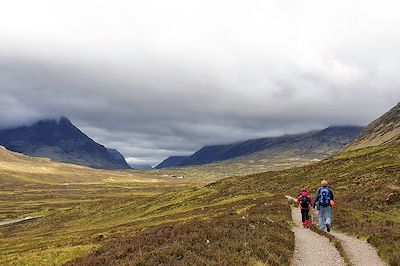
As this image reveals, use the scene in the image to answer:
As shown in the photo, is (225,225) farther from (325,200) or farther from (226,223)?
(325,200)

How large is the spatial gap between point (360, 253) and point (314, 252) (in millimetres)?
2628

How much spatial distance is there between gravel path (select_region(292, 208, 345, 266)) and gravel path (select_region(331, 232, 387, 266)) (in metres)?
0.76

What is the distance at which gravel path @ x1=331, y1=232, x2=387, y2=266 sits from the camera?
2236cm

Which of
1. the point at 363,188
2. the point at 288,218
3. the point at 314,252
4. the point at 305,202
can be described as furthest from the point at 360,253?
the point at 363,188

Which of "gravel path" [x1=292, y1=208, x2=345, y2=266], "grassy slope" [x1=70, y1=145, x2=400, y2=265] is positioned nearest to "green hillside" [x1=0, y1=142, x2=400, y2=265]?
"grassy slope" [x1=70, y1=145, x2=400, y2=265]

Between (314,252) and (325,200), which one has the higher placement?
(325,200)

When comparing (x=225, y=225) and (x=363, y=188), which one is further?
(x=363, y=188)

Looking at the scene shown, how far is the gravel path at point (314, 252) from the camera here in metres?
22.6

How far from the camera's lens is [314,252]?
84.7ft

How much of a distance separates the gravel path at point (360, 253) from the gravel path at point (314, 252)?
759 millimetres

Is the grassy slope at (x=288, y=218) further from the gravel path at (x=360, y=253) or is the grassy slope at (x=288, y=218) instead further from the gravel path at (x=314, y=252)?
the gravel path at (x=314, y=252)

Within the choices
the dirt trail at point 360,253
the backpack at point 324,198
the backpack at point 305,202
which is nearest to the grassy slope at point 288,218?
the dirt trail at point 360,253

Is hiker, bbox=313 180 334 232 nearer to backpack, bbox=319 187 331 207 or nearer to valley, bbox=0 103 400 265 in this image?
backpack, bbox=319 187 331 207

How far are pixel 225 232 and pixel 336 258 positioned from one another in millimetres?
7800
